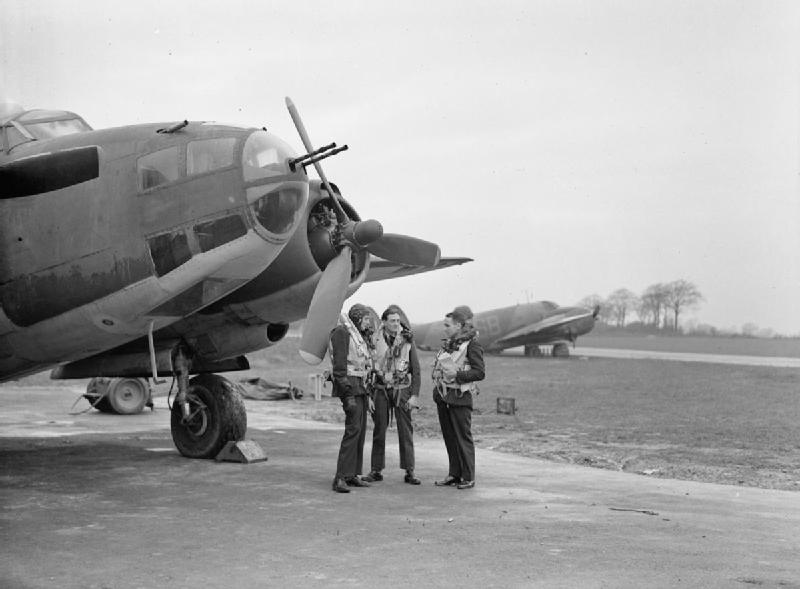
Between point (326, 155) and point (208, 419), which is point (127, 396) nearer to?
point (208, 419)

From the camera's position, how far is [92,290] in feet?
34.0

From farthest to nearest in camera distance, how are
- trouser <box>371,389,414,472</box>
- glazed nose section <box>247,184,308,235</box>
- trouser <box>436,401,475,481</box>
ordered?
1. trouser <box>371,389,414,472</box>
2. trouser <box>436,401,475,481</box>
3. glazed nose section <box>247,184,308,235</box>

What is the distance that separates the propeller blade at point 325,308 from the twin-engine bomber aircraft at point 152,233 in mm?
14

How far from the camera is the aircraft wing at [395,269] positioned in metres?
14.7

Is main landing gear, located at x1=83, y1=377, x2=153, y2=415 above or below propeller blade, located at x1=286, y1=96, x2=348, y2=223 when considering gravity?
below

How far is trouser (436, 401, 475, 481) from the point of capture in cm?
1028

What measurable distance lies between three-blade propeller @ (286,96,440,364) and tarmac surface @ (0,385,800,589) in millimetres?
1739

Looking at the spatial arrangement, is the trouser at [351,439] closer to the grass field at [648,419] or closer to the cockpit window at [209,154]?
the cockpit window at [209,154]

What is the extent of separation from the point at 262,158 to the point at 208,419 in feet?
14.3

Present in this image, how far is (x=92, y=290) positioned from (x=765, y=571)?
25.2 feet

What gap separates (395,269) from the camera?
1495 centimetres

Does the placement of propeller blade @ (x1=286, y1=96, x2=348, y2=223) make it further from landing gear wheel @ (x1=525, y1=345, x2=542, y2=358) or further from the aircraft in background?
landing gear wheel @ (x1=525, y1=345, x2=542, y2=358)

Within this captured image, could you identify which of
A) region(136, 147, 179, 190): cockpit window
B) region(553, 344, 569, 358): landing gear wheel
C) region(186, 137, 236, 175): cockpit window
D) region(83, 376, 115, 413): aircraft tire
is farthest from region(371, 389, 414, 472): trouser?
region(553, 344, 569, 358): landing gear wheel

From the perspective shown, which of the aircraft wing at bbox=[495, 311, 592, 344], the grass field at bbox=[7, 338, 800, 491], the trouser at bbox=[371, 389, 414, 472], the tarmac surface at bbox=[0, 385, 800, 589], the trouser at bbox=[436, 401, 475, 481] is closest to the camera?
the tarmac surface at bbox=[0, 385, 800, 589]
